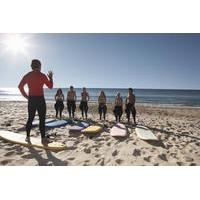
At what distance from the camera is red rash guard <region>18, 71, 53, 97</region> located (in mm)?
5023

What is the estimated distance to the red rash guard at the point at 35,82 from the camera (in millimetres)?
5023

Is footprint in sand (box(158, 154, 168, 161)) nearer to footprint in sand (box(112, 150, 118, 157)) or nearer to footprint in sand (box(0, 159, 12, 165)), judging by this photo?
footprint in sand (box(112, 150, 118, 157))

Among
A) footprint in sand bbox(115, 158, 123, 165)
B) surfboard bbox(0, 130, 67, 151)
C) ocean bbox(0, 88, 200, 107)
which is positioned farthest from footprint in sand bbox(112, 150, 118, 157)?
ocean bbox(0, 88, 200, 107)

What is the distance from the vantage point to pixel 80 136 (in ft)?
21.0

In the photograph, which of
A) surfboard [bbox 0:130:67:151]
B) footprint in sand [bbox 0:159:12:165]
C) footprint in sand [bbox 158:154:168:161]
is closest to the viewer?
footprint in sand [bbox 0:159:12:165]

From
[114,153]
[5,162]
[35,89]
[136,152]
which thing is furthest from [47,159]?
[136,152]

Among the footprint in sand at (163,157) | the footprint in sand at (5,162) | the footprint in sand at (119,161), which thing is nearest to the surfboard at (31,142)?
the footprint in sand at (5,162)

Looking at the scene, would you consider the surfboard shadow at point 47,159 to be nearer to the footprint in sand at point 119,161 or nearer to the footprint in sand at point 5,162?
the footprint in sand at point 5,162

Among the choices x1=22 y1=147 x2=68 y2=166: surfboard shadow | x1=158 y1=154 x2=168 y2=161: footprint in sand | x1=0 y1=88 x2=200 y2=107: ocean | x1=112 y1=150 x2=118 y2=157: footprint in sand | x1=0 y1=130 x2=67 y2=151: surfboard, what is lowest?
x1=0 y1=88 x2=200 y2=107: ocean

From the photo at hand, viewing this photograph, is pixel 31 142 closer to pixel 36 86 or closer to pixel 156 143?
pixel 36 86
